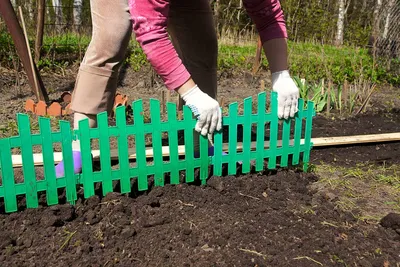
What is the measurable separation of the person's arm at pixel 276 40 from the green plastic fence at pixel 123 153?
0.28 ft

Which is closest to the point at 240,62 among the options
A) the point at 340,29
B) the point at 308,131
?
the point at 308,131

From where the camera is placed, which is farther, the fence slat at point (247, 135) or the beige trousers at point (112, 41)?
the fence slat at point (247, 135)

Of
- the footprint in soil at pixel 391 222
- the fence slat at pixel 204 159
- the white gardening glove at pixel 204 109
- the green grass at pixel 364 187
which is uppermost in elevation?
the white gardening glove at pixel 204 109

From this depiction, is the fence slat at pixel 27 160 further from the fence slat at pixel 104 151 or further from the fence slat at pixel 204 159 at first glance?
the fence slat at pixel 204 159

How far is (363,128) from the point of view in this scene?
3895mm

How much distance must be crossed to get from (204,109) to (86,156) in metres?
0.60

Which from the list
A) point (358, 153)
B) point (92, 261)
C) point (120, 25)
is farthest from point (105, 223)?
point (358, 153)

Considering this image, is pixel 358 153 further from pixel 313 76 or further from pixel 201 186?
pixel 313 76

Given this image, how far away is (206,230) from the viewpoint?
1913mm

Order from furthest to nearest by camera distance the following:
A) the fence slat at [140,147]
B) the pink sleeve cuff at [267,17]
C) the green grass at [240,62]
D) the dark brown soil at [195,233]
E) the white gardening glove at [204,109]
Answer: the green grass at [240,62] → the pink sleeve cuff at [267,17] → the fence slat at [140,147] → the white gardening glove at [204,109] → the dark brown soil at [195,233]

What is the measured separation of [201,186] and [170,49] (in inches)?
32.0

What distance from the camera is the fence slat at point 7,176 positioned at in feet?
6.17

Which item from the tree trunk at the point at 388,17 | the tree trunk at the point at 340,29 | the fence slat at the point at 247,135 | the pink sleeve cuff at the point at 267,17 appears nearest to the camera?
the pink sleeve cuff at the point at 267,17

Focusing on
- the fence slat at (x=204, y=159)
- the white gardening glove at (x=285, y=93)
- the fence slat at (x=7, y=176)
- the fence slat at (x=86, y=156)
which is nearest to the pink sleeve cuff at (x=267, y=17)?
the white gardening glove at (x=285, y=93)
